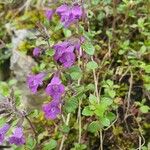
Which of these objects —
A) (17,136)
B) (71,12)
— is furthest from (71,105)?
(71,12)

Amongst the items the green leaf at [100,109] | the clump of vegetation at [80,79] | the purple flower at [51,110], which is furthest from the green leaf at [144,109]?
the purple flower at [51,110]

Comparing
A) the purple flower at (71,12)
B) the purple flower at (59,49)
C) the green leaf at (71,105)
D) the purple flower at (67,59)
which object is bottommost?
the green leaf at (71,105)

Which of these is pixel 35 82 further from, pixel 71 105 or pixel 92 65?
pixel 92 65

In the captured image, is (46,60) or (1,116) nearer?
(1,116)

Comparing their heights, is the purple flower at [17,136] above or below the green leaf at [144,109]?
above

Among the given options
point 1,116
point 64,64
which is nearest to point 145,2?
point 64,64

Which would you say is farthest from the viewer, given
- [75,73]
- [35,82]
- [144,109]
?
[144,109]

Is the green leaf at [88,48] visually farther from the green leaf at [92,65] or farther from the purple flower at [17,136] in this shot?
the purple flower at [17,136]

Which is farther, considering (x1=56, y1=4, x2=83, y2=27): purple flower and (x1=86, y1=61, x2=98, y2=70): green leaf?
(x1=86, y1=61, x2=98, y2=70): green leaf

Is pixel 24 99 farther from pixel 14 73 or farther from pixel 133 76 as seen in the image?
pixel 133 76

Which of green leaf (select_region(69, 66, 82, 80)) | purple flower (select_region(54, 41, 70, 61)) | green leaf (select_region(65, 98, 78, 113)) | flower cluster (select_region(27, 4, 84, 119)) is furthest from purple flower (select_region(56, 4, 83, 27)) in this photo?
green leaf (select_region(65, 98, 78, 113))

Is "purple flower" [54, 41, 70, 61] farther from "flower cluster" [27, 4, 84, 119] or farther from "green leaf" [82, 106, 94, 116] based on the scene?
"green leaf" [82, 106, 94, 116]
